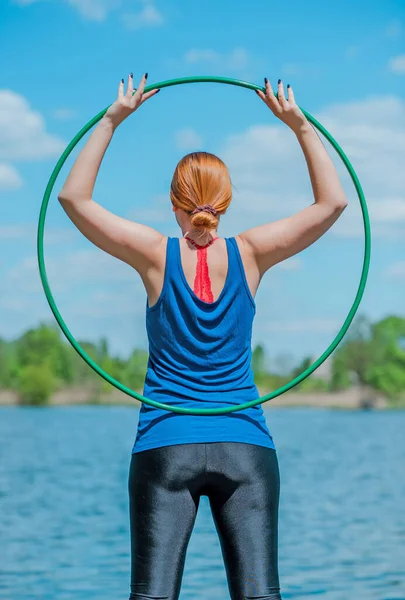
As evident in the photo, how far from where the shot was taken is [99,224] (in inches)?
145

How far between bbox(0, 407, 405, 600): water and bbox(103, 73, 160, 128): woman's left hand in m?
7.51

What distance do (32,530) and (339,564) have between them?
5.18m

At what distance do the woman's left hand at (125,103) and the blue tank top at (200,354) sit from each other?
1.67ft

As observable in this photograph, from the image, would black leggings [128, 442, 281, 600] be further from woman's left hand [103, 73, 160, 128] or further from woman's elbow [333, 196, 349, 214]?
woman's left hand [103, 73, 160, 128]


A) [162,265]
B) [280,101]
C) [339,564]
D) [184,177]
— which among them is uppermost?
[280,101]

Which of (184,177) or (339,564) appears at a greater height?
(184,177)

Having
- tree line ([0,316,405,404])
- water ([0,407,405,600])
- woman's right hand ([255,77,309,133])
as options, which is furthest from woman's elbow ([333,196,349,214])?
tree line ([0,316,405,404])

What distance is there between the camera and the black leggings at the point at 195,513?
3602mm

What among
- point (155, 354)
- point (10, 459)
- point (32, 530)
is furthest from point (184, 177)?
point (10, 459)

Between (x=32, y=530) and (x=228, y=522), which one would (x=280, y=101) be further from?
(x=32, y=530)

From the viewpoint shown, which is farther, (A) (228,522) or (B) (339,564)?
(B) (339,564)

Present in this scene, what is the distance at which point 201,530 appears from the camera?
15.9 m

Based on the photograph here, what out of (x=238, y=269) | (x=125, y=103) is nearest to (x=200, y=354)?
(x=238, y=269)

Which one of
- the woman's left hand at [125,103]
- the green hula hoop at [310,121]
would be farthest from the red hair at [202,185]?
the green hula hoop at [310,121]
